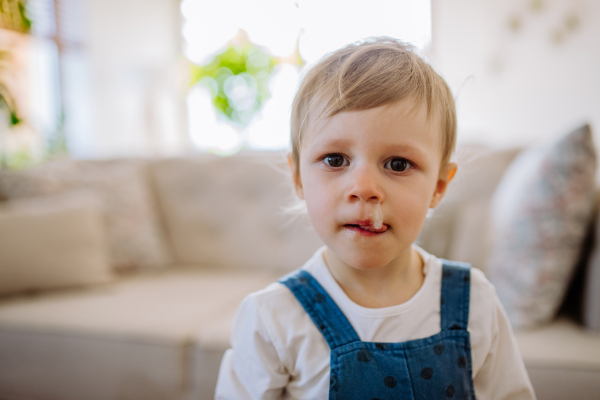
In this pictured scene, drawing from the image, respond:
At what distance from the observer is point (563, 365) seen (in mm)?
872

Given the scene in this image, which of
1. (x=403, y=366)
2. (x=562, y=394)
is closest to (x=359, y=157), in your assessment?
(x=403, y=366)

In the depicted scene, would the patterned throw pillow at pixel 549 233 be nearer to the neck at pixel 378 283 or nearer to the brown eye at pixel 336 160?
the neck at pixel 378 283

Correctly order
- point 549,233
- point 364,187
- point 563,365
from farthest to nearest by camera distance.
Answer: point 549,233 → point 563,365 → point 364,187

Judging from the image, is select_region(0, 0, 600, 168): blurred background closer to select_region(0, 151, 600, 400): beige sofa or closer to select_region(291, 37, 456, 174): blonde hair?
select_region(0, 151, 600, 400): beige sofa

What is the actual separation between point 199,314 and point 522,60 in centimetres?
330

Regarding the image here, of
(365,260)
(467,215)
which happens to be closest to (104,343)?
(365,260)

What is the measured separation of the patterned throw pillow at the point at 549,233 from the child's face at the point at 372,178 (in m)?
0.54

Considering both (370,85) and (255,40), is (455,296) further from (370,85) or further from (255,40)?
(255,40)

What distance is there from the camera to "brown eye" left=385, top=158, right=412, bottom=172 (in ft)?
1.90

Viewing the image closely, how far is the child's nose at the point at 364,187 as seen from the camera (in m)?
0.54

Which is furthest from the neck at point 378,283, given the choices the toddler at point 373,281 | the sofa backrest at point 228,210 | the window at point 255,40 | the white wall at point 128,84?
the white wall at point 128,84

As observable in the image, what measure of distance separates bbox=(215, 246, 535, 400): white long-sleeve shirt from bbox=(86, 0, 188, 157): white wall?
3169 mm

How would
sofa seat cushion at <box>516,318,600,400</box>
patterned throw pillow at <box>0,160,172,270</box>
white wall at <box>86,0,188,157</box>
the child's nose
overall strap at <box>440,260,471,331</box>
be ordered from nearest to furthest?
the child's nose < overall strap at <box>440,260,471,331</box> < sofa seat cushion at <box>516,318,600,400</box> < patterned throw pillow at <box>0,160,172,270</box> < white wall at <box>86,0,188,157</box>

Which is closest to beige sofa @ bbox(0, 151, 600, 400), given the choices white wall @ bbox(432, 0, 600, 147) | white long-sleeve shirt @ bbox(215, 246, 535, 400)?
white long-sleeve shirt @ bbox(215, 246, 535, 400)
